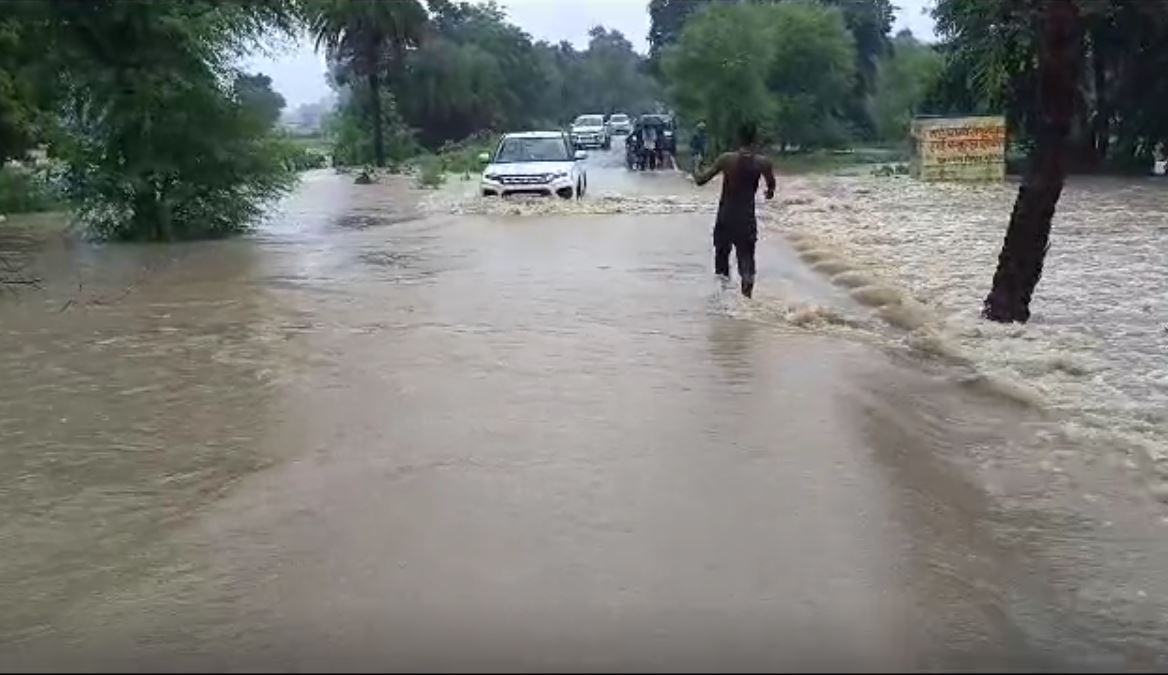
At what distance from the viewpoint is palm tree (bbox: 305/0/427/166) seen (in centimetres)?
5012

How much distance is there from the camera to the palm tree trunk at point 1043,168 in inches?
426

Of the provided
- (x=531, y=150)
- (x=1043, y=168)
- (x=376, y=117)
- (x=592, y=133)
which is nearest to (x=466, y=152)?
(x=376, y=117)

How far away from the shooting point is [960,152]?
34.1m

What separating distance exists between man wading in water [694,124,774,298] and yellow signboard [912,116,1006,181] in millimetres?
22261

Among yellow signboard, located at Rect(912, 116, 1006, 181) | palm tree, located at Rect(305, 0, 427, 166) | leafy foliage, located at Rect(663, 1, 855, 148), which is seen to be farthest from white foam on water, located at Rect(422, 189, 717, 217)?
palm tree, located at Rect(305, 0, 427, 166)

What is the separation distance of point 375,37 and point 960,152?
84.5ft

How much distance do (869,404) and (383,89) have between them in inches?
2022

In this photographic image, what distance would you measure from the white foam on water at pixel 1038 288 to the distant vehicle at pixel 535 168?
12.3 ft

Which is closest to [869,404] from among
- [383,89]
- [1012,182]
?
[1012,182]

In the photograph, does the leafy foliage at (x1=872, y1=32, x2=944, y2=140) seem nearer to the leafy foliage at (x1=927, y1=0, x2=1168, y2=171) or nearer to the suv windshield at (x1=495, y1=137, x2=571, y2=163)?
the leafy foliage at (x1=927, y1=0, x2=1168, y2=171)

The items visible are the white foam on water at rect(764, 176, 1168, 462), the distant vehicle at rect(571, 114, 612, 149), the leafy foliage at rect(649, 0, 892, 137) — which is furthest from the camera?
the distant vehicle at rect(571, 114, 612, 149)

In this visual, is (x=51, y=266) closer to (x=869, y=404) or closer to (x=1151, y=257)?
(x=869, y=404)

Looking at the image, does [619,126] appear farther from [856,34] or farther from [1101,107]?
[1101,107]

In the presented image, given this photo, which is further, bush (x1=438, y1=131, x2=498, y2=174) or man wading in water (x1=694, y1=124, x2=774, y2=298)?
bush (x1=438, y1=131, x2=498, y2=174)
